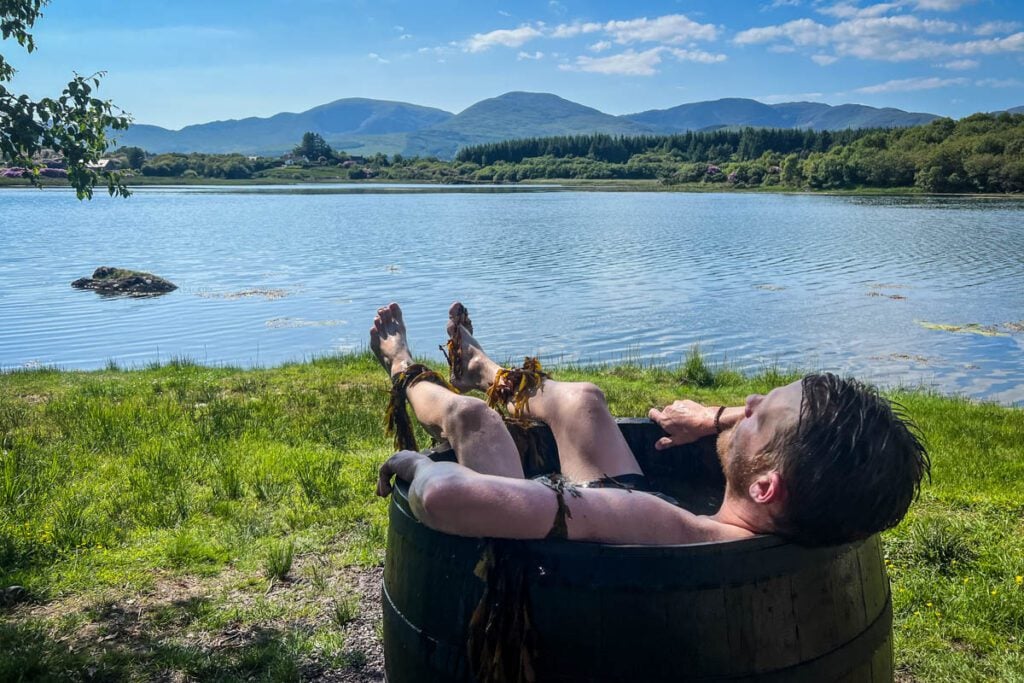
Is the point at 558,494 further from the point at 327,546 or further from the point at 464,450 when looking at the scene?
the point at 327,546

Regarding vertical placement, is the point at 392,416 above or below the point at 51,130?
below

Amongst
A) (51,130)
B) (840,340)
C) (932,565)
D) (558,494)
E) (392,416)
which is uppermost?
(51,130)

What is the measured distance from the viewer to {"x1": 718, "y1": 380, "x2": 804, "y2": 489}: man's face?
7.66ft

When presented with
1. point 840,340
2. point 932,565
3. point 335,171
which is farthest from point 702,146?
point 932,565

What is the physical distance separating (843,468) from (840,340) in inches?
650

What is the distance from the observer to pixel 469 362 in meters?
4.61

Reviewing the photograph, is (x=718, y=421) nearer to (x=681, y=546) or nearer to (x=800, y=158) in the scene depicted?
(x=681, y=546)

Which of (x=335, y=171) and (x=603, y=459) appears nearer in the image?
(x=603, y=459)

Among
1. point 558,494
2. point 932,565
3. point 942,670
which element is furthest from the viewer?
point 932,565

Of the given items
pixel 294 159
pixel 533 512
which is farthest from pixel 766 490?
pixel 294 159

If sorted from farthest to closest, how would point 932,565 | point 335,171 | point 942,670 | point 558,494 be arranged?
point 335,171 → point 932,565 → point 942,670 → point 558,494

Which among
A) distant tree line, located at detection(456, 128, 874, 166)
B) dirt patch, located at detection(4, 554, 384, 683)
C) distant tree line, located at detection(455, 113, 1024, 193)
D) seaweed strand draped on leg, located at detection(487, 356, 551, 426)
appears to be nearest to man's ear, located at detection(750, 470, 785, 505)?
seaweed strand draped on leg, located at detection(487, 356, 551, 426)

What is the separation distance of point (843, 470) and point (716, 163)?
159236 millimetres

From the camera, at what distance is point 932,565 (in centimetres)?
511
